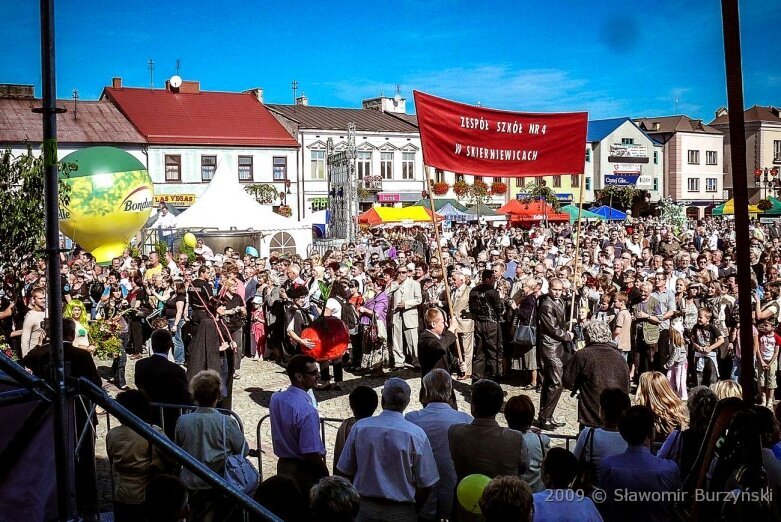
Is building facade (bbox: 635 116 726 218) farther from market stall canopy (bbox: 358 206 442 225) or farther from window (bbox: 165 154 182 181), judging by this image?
window (bbox: 165 154 182 181)

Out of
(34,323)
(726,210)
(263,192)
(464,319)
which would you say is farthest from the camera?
(263,192)

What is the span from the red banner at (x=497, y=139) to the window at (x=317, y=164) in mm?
41410

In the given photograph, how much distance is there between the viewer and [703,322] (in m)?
11.0

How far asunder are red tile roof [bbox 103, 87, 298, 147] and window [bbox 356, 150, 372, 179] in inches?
249

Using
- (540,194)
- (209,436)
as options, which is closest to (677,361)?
(209,436)

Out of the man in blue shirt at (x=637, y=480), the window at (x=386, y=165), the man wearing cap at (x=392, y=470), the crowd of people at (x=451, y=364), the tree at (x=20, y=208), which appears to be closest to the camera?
the man in blue shirt at (x=637, y=480)

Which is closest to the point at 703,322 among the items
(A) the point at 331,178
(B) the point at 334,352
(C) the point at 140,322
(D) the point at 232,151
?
(B) the point at 334,352

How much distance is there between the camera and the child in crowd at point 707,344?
10.9 metres

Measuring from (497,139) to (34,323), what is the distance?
6.41 m

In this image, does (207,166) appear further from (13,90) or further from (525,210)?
(13,90)

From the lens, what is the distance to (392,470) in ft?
15.6

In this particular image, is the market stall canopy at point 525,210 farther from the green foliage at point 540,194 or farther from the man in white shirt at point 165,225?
the man in white shirt at point 165,225

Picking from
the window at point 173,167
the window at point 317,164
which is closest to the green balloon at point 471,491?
the window at point 173,167

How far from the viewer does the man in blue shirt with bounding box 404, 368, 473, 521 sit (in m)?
5.14
